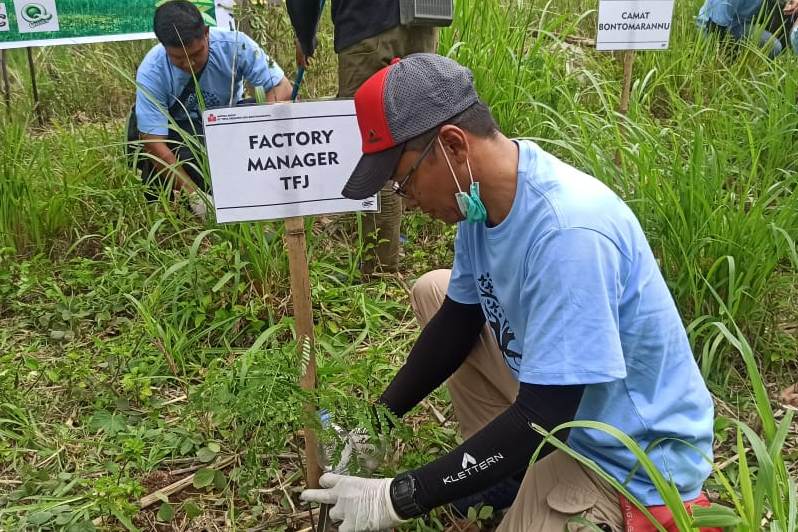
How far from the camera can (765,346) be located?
2270 mm

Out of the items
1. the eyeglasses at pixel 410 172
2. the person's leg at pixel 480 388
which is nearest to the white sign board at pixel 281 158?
the eyeglasses at pixel 410 172

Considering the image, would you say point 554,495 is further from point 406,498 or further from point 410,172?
point 410,172

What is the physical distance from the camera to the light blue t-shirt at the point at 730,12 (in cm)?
437

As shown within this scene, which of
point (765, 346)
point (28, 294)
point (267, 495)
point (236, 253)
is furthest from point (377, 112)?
point (28, 294)

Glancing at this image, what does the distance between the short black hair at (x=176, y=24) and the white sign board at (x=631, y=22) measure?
175 centimetres

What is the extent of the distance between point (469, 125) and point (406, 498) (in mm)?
742

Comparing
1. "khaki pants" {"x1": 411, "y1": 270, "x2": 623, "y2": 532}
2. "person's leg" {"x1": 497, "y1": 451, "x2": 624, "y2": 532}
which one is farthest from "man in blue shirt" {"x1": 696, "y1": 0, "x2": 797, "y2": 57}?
"person's leg" {"x1": 497, "y1": 451, "x2": 624, "y2": 532}

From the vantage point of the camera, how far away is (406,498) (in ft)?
4.73

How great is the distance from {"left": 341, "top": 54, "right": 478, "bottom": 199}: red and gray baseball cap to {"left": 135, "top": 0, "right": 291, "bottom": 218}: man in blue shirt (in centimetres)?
162

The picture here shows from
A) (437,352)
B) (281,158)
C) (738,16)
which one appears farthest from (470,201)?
(738,16)

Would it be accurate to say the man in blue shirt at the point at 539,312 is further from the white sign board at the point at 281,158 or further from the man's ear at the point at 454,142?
the white sign board at the point at 281,158

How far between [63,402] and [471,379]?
124cm

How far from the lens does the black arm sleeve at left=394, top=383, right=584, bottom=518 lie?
128 cm

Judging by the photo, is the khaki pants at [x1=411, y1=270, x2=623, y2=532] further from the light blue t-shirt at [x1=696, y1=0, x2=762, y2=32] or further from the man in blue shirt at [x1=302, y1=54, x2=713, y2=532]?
the light blue t-shirt at [x1=696, y1=0, x2=762, y2=32]
